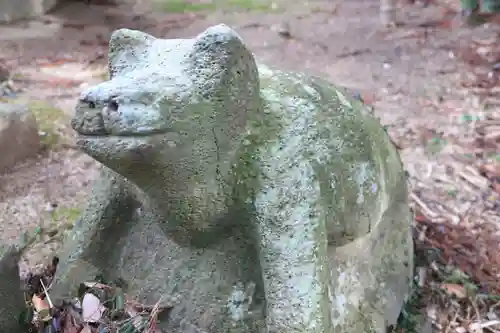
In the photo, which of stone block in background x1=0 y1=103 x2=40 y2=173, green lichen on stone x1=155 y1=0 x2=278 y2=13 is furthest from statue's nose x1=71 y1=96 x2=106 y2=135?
green lichen on stone x1=155 y1=0 x2=278 y2=13

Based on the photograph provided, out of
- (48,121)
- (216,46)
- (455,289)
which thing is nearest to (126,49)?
(216,46)

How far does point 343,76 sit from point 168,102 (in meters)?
3.42

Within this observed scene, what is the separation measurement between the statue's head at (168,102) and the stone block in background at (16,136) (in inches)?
72.1

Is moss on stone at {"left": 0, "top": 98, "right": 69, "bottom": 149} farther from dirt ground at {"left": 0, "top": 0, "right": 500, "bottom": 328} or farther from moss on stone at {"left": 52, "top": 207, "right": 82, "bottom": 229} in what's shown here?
moss on stone at {"left": 52, "top": 207, "right": 82, "bottom": 229}

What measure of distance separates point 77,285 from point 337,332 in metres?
0.62

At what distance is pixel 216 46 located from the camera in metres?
1.26

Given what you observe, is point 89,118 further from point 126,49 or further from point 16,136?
point 16,136

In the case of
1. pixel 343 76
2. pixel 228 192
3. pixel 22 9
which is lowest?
pixel 343 76

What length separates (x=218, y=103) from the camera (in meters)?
1.28

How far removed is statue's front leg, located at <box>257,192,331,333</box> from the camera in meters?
1.31

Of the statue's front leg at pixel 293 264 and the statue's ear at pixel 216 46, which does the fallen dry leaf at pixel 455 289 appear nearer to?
the statue's front leg at pixel 293 264

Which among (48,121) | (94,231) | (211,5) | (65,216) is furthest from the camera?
(211,5)

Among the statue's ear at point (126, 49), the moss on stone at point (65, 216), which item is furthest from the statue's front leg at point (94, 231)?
the moss on stone at point (65, 216)

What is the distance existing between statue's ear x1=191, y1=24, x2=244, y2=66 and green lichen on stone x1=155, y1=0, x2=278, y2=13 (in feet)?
17.6
